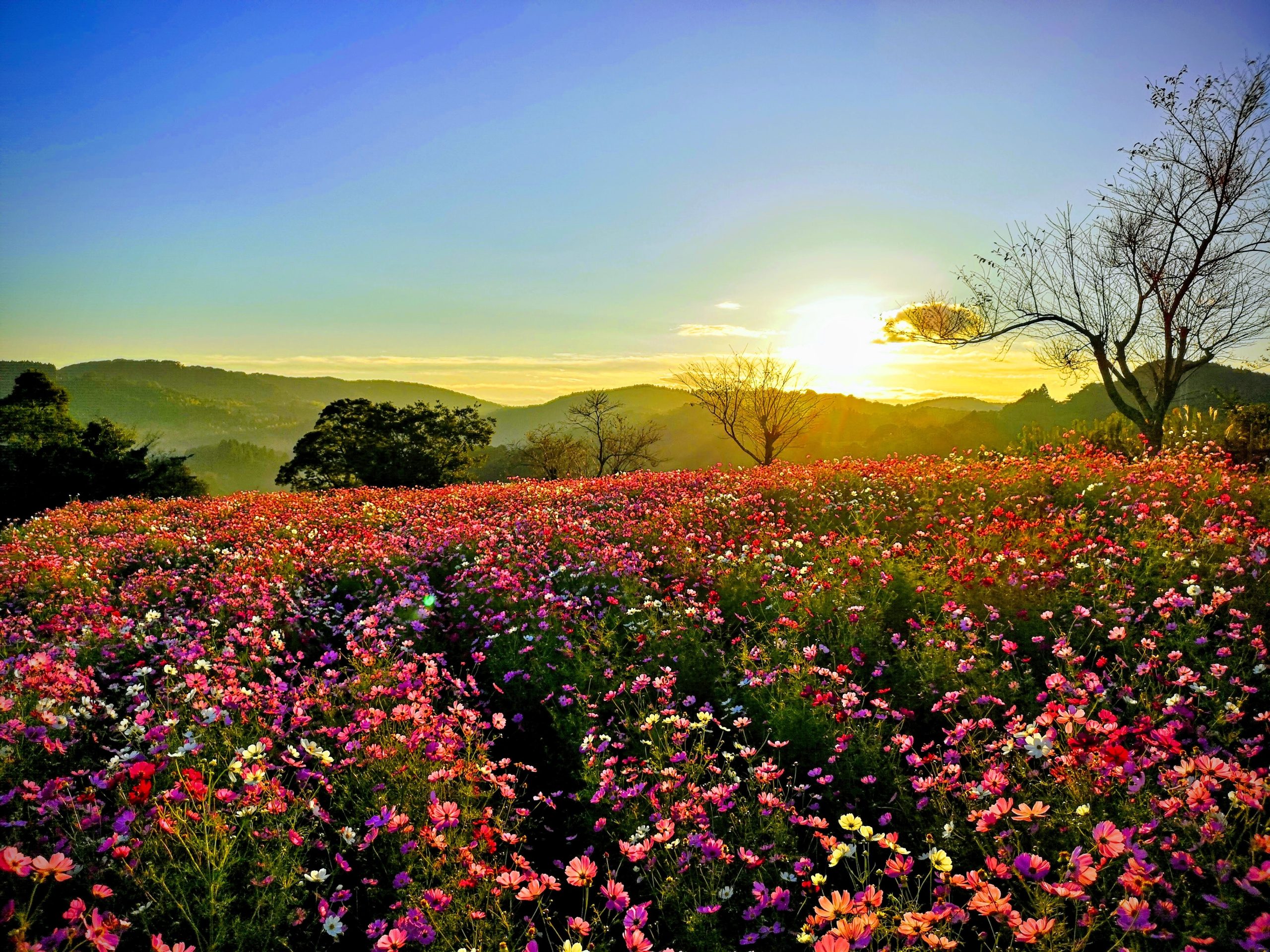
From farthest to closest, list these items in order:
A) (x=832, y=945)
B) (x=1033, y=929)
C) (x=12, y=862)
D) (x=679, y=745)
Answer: (x=679, y=745) < (x=12, y=862) < (x=1033, y=929) < (x=832, y=945)

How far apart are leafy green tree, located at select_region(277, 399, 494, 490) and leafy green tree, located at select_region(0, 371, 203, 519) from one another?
5535mm

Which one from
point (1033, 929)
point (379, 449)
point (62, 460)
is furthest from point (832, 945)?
point (62, 460)

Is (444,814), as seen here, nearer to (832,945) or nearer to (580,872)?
(580,872)

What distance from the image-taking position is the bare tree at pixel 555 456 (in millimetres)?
45750

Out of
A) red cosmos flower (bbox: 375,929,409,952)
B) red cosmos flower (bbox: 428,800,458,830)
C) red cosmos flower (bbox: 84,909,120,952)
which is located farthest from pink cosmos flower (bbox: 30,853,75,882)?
red cosmos flower (bbox: 428,800,458,830)

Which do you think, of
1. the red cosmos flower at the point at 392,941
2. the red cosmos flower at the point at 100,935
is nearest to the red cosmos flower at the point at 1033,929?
the red cosmos flower at the point at 392,941

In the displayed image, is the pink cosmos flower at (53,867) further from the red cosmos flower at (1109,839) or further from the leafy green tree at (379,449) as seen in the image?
the leafy green tree at (379,449)

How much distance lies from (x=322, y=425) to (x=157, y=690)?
1380 inches

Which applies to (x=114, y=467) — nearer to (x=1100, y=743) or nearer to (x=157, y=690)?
(x=157, y=690)

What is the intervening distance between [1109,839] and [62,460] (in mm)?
38773

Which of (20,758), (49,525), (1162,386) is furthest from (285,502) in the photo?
(1162,386)

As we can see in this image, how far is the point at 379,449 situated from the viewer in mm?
36438

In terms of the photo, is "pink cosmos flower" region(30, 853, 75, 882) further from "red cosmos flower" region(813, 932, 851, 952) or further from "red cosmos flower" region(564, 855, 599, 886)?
"red cosmos flower" region(813, 932, 851, 952)

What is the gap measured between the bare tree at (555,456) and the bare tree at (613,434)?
111 centimetres
